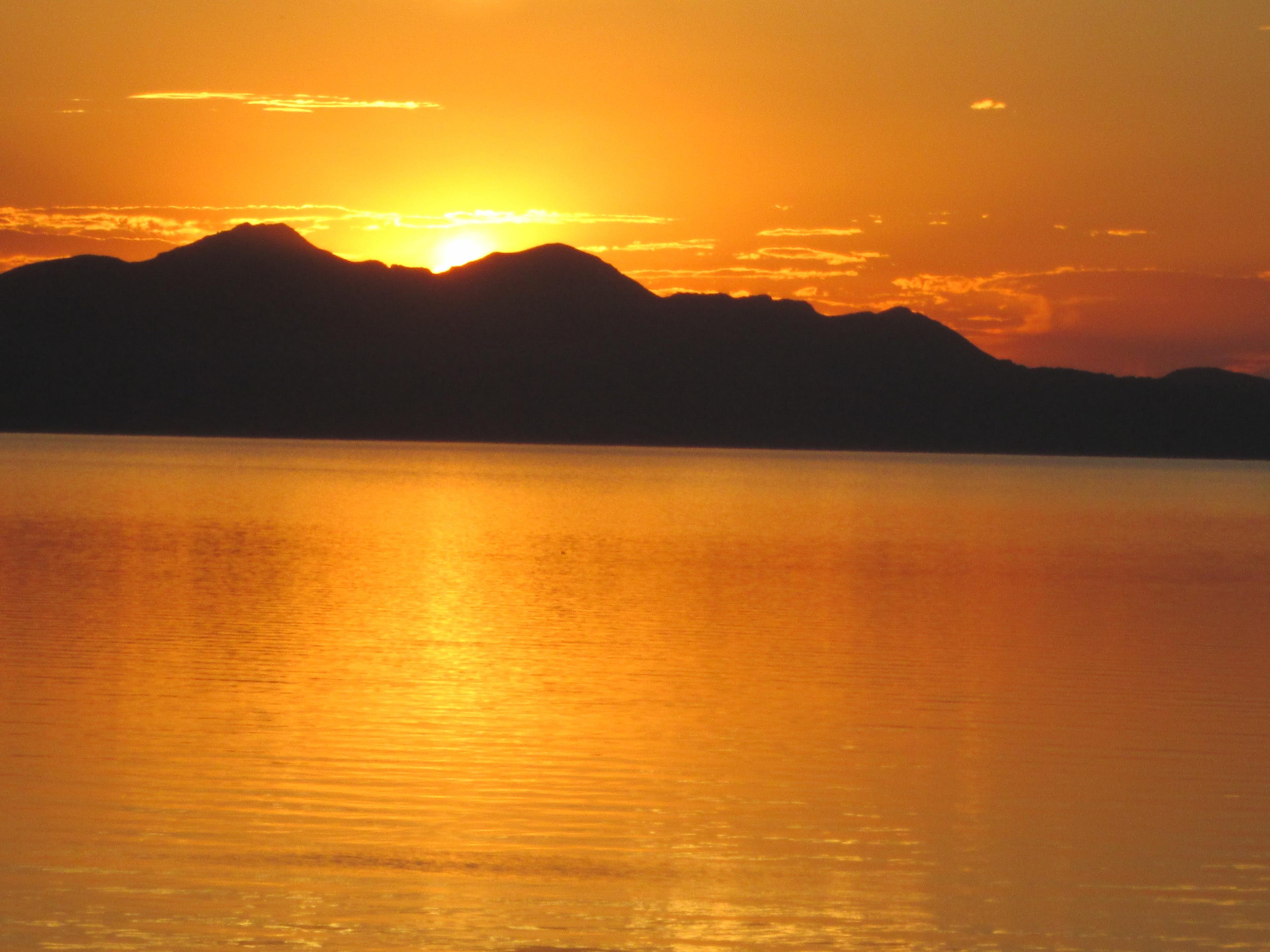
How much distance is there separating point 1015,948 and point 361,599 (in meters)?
→ 19.1

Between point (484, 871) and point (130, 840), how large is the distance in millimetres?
2621

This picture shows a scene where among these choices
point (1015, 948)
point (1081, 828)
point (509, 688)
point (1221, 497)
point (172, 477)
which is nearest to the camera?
point (1015, 948)

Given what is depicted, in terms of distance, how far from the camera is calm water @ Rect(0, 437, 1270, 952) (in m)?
10.1

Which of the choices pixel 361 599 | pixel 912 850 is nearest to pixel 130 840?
pixel 912 850

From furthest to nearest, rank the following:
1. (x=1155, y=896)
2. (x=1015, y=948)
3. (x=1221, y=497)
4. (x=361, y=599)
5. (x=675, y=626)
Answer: (x=1221, y=497), (x=361, y=599), (x=675, y=626), (x=1155, y=896), (x=1015, y=948)

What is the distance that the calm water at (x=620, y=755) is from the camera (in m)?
10.1

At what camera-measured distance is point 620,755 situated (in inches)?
583

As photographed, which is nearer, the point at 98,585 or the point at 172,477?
the point at 98,585

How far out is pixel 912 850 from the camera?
38.7ft

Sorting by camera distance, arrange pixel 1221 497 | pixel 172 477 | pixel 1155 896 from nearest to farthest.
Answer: pixel 1155 896
pixel 172 477
pixel 1221 497

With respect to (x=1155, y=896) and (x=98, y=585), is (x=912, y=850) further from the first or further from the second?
(x=98, y=585)

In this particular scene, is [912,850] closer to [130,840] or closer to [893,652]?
[130,840]

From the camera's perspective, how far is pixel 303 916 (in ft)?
32.2

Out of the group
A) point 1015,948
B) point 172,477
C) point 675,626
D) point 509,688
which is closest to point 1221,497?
point 172,477
